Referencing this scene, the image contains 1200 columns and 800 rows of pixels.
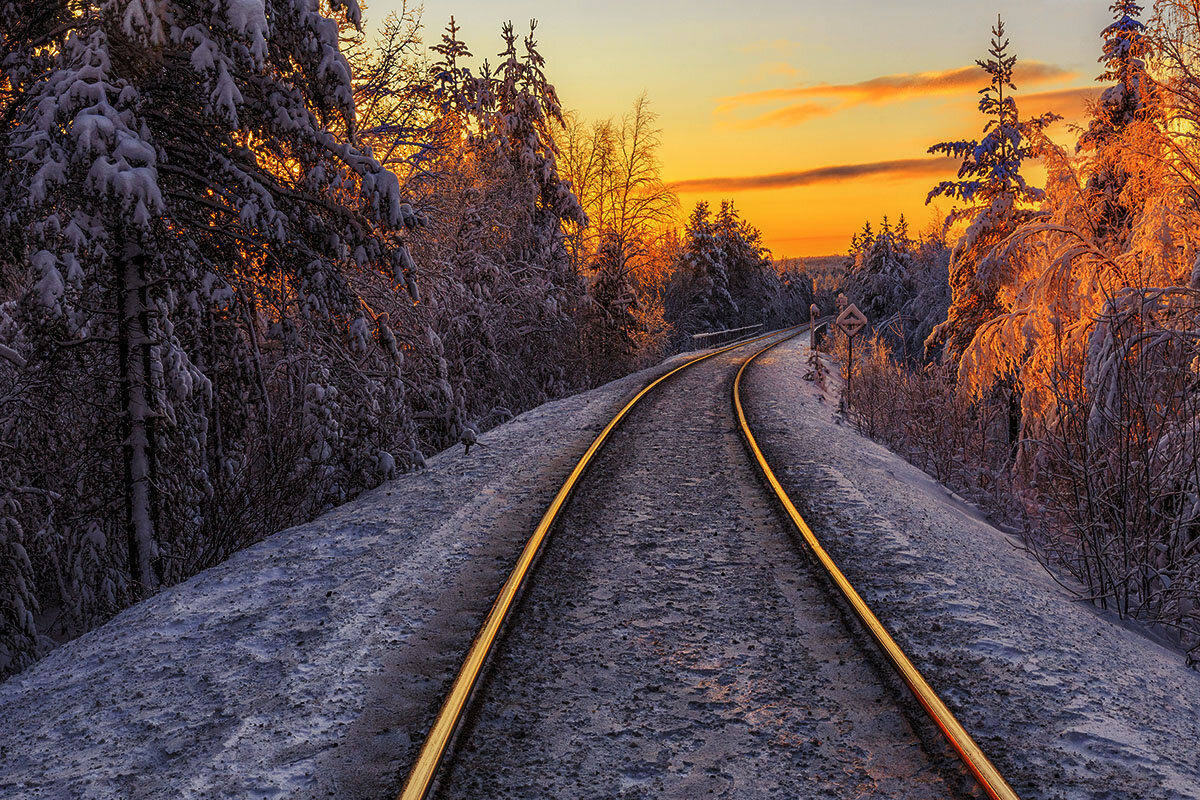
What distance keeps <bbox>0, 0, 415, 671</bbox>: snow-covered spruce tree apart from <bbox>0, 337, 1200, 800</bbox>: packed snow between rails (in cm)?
173

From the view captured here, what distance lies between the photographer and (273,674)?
5195 mm

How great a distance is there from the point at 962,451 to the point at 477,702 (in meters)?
14.3

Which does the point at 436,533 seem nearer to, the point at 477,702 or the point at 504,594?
the point at 504,594

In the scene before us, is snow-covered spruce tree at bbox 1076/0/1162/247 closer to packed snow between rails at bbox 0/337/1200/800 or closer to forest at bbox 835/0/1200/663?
forest at bbox 835/0/1200/663

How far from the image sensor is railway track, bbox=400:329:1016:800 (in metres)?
3.98

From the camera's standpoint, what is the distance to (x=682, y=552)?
7.44m

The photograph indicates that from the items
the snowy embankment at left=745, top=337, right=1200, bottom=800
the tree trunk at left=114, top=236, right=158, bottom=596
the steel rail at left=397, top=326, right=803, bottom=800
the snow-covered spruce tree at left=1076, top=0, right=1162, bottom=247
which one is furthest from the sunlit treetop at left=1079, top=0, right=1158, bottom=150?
the tree trunk at left=114, top=236, right=158, bottom=596

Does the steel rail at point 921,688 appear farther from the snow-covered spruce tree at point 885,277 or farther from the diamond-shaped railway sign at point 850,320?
the snow-covered spruce tree at point 885,277

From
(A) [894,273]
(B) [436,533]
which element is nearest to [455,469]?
(B) [436,533]

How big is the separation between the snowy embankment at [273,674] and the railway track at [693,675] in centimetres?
39

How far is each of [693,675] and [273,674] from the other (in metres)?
2.74

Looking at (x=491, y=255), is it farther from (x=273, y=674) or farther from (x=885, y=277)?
(x=885, y=277)

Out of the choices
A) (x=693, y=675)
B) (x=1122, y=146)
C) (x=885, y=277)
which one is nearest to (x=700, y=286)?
(x=885, y=277)

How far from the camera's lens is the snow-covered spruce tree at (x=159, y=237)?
6.75 metres
